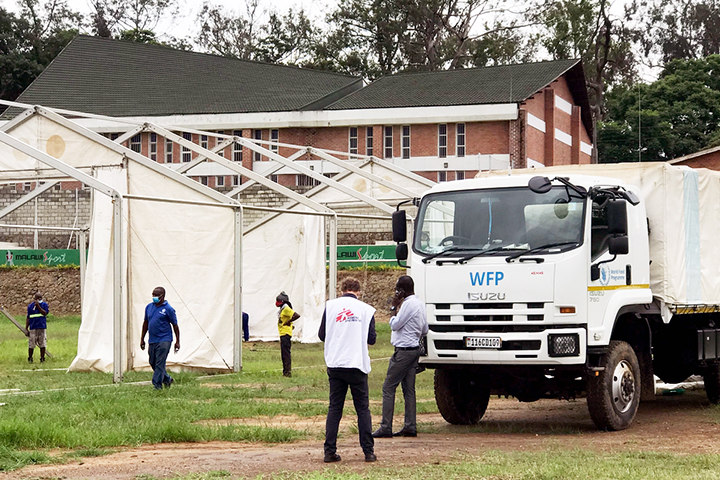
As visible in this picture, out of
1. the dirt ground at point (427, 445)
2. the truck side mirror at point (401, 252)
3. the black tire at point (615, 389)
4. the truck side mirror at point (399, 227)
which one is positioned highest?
the truck side mirror at point (399, 227)

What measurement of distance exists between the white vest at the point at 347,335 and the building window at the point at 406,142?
A: 148 feet

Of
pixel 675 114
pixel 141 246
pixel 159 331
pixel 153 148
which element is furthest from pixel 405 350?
pixel 675 114

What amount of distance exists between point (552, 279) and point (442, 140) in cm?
4331

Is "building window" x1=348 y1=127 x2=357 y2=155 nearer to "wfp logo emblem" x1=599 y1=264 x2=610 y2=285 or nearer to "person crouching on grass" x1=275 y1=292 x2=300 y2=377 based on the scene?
"person crouching on grass" x1=275 y1=292 x2=300 y2=377

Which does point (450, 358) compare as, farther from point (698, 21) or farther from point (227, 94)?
point (698, 21)

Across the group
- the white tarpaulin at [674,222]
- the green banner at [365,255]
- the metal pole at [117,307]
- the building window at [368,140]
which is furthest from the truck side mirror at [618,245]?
the building window at [368,140]

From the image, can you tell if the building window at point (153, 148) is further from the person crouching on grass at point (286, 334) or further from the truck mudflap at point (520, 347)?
the truck mudflap at point (520, 347)

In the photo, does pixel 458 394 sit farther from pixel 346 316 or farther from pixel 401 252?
pixel 346 316

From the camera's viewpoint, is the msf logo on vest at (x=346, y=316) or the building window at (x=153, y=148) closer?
the msf logo on vest at (x=346, y=316)

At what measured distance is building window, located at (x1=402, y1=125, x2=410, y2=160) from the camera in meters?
55.3

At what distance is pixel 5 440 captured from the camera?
11.0 m

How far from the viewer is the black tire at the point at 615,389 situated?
12492mm

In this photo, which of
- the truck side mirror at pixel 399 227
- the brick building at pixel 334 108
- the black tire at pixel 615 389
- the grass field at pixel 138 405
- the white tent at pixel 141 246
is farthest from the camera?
the brick building at pixel 334 108

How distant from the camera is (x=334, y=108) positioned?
5681 cm
